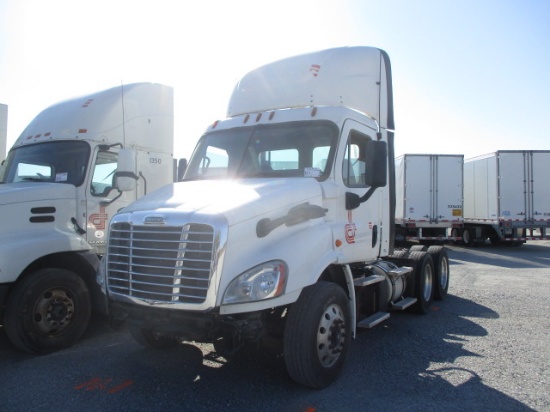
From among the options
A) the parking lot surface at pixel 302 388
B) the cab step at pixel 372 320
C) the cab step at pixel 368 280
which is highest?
the cab step at pixel 368 280

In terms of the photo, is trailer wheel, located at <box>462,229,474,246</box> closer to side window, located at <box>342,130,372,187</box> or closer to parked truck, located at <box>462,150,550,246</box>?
parked truck, located at <box>462,150,550,246</box>

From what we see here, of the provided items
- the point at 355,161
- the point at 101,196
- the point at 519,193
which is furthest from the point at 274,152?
the point at 519,193

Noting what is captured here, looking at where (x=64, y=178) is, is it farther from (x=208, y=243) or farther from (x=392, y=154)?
(x=392, y=154)

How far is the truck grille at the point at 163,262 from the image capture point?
3732mm

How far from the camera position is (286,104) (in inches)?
234

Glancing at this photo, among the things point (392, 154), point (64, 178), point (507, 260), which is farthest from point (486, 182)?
point (64, 178)

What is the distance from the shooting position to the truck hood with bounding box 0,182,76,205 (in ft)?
18.0

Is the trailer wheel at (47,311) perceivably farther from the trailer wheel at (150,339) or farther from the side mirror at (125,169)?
the side mirror at (125,169)

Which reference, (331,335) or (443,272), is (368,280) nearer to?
(331,335)

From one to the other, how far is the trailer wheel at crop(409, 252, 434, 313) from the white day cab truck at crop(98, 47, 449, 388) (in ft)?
4.59

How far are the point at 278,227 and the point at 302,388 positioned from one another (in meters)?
1.59

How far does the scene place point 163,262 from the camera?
12.9 feet

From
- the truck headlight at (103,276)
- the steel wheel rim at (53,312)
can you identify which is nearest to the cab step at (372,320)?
the truck headlight at (103,276)

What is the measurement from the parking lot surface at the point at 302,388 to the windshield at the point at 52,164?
2255mm
